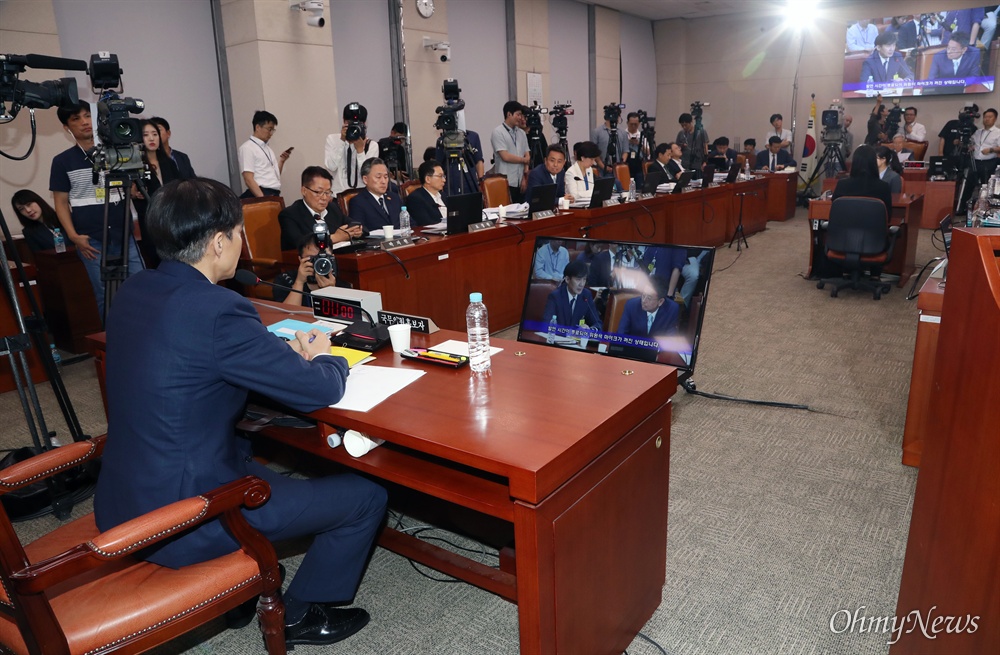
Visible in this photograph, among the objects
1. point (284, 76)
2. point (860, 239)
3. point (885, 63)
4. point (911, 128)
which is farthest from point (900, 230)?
point (885, 63)

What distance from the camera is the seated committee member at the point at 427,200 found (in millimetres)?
4691

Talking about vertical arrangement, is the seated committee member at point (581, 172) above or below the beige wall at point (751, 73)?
below

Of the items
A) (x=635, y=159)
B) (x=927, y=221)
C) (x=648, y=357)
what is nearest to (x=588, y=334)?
(x=648, y=357)

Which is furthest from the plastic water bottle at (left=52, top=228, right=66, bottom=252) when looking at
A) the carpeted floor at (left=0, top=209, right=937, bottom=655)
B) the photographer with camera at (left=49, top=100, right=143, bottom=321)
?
the carpeted floor at (left=0, top=209, right=937, bottom=655)

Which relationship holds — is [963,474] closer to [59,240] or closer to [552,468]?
[552,468]

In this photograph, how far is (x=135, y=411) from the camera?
4.64 ft

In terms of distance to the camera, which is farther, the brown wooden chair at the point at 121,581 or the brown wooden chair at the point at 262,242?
the brown wooden chair at the point at 262,242

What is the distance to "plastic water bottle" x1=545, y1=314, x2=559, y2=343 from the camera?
8.47 feet

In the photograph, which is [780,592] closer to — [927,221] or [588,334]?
[588,334]

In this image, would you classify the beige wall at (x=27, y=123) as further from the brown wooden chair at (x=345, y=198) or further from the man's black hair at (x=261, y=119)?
the brown wooden chair at (x=345, y=198)

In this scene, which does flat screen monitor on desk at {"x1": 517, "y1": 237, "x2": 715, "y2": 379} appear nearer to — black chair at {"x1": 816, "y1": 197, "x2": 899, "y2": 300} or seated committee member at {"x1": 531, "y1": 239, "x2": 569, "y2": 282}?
seated committee member at {"x1": 531, "y1": 239, "x2": 569, "y2": 282}

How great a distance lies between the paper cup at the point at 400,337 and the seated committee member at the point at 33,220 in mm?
3474

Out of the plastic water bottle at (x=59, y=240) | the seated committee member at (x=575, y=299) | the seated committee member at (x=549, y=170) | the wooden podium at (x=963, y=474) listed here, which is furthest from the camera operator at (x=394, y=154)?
the wooden podium at (x=963, y=474)
